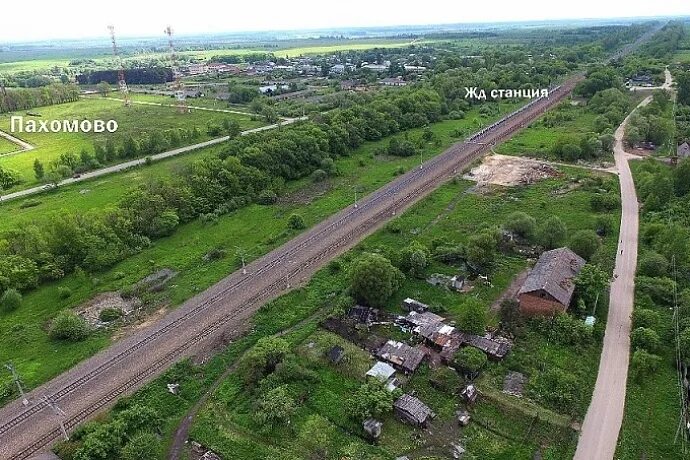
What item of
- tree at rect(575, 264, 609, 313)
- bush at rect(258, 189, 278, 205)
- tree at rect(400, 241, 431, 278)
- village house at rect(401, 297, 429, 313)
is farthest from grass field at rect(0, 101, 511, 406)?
tree at rect(575, 264, 609, 313)

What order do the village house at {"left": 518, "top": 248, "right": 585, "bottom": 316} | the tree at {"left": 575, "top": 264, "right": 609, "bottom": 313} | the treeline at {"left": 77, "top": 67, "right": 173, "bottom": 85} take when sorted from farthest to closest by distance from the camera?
the treeline at {"left": 77, "top": 67, "right": 173, "bottom": 85} < the tree at {"left": 575, "top": 264, "right": 609, "bottom": 313} < the village house at {"left": 518, "top": 248, "right": 585, "bottom": 316}

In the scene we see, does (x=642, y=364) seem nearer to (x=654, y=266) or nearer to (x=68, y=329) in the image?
(x=654, y=266)

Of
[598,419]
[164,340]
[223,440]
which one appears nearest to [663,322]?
[598,419]

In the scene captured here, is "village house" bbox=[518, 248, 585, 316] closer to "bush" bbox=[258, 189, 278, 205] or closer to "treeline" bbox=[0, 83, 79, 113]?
"bush" bbox=[258, 189, 278, 205]

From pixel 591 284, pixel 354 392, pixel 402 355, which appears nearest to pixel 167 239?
pixel 354 392

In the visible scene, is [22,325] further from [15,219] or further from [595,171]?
[595,171]

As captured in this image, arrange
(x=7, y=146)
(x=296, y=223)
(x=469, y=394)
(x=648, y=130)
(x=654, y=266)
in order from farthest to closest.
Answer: (x=7, y=146) < (x=648, y=130) < (x=296, y=223) < (x=654, y=266) < (x=469, y=394)
